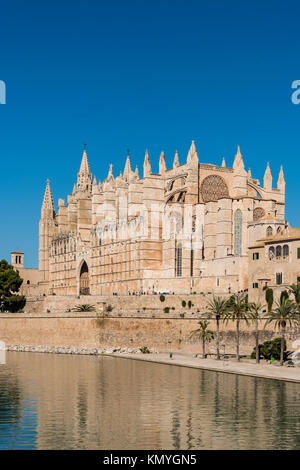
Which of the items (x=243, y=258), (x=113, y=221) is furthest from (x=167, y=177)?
(x=243, y=258)

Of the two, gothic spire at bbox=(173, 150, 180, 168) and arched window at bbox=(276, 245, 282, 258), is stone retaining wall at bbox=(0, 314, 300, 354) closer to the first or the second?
arched window at bbox=(276, 245, 282, 258)

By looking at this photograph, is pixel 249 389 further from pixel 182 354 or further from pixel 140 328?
pixel 140 328

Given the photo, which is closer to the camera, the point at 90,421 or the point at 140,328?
the point at 90,421

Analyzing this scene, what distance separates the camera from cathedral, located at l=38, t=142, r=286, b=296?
199ft

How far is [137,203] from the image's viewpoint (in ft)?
241

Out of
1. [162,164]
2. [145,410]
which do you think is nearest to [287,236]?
[145,410]

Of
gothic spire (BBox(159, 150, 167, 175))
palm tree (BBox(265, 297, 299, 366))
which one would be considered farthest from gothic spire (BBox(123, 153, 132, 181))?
palm tree (BBox(265, 297, 299, 366))

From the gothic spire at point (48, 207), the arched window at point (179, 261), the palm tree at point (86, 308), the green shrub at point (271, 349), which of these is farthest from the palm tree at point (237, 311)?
the gothic spire at point (48, 207)

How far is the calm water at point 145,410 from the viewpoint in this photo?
908 inches

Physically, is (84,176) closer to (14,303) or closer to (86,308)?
(14,303)

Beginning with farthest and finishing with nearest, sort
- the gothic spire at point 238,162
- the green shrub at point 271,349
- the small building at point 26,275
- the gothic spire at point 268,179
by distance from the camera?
the small building at point 26,275
the gothic spire at point 268,179
the gothic spire at point 238,162
the green shrub at point 271,349

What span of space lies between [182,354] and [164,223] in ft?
65.0

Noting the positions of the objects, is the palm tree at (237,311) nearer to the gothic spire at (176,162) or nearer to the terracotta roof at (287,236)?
the terracotta roof at (287,236)

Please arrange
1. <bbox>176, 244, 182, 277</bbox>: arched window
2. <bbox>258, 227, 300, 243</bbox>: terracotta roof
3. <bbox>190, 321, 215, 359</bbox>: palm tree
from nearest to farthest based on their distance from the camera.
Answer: <bbox>190, 321, 215, 359</bbox>: palm tree → <bbox>258, 227, 300, 243</bbox>: terracotta roof → <bbox>176, 244, 182, 277</bbox>: arched window
